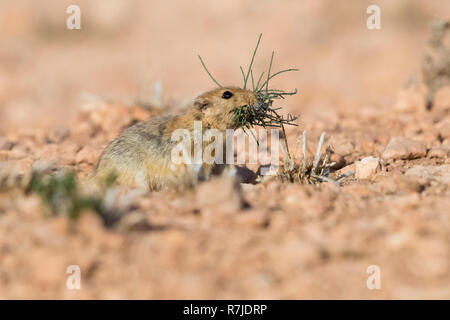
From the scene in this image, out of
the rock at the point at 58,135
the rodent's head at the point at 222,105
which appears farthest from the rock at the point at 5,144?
the rodent's head at the point at 222,105

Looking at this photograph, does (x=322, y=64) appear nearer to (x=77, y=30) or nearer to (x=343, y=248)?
(x=77, y=30)

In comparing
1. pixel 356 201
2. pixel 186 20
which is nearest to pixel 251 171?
pixel 356 201

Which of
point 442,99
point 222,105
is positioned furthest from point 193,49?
point 222,105

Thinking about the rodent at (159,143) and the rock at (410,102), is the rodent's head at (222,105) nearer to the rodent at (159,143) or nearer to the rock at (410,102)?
the rodent at (159,143)

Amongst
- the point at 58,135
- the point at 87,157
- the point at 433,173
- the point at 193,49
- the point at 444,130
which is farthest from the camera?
the point at 193,49

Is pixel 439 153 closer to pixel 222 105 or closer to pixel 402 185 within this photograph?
pixel 402 185
